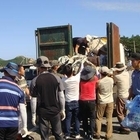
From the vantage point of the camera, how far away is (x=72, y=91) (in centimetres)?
775

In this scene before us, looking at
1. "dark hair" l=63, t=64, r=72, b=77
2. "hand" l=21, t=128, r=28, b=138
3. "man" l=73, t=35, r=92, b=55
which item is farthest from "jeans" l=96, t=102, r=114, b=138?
"hand" l=21, t=128, r=28, b=138

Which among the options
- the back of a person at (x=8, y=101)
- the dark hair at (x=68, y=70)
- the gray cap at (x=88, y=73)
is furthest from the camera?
the dark hair at (x=68, y=70)

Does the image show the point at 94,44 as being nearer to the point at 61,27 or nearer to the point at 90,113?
the point at 61,27

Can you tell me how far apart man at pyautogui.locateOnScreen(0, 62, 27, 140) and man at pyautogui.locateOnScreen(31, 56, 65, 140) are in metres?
0.97

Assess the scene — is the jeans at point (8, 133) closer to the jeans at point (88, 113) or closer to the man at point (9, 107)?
the man at point (9, 107)

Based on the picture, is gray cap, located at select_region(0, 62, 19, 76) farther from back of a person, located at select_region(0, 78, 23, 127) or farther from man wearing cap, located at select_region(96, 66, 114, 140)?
man wearing cap, located at select_region(96, 66, 114, 140)

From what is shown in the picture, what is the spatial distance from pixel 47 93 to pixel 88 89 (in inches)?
78.5

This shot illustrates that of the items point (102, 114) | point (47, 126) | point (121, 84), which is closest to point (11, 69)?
point (47, 126)

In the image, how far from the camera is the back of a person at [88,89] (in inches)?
302

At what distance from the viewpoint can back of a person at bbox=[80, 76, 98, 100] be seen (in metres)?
7.67

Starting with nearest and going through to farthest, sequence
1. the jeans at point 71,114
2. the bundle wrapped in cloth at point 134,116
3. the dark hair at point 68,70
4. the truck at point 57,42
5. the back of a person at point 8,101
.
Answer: the back of a person at point 8,101 → the bundle wrapped in cloth at point 134,116 → the dark hair at point 68,70 → the jeans at point 71,114 → the truck at point 57,42

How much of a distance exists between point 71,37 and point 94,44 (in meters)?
0.84

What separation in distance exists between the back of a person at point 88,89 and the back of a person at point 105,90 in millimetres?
144

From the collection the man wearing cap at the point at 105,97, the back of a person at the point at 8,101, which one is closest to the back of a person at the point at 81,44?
the man wearing cap at the point at 105,97
